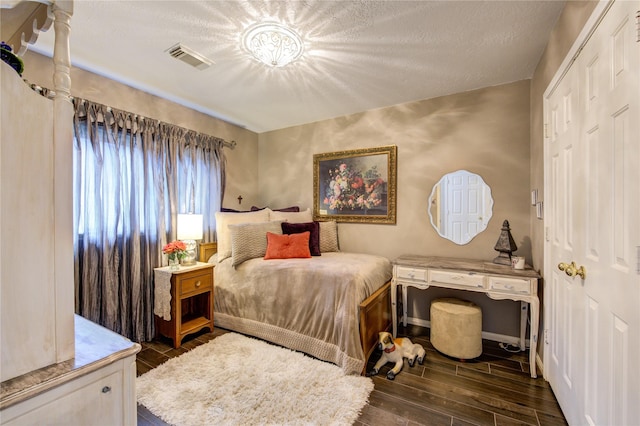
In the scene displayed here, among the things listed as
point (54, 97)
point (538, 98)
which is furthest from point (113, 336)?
point (538, 98)

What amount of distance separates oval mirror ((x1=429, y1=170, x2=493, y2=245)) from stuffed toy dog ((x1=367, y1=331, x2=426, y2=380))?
121 centimetres

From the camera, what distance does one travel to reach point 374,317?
2.43 metres

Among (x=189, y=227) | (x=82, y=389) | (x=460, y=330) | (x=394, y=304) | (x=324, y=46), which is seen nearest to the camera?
(x=82, y=389)

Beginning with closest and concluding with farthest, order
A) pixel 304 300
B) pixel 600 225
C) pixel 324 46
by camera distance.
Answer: pixel 600 225, pixel 324 46, pixel 304 300

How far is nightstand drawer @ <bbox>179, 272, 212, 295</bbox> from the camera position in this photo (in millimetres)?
2609

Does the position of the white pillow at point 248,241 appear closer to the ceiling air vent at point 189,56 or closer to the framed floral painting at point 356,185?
the framed floral painting at point 356,185

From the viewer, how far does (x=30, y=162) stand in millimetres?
823

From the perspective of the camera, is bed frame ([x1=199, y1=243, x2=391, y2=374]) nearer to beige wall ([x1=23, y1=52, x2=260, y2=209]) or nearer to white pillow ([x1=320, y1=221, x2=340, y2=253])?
white pillow ([x1=320, y1=221, x2=340, y2=253])

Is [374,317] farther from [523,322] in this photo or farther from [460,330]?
[523,322]

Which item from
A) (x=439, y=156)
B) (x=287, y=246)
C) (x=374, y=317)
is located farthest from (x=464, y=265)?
(x=287, y=246)

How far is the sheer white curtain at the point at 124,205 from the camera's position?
→ 2.35 meters

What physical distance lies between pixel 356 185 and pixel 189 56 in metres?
2.18

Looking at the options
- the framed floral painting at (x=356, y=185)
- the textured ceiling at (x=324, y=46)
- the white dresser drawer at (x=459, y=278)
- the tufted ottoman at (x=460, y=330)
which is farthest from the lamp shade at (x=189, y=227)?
the tufted ottoman at (x=460, y=330)

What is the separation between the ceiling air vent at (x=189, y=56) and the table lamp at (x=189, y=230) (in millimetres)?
1413
